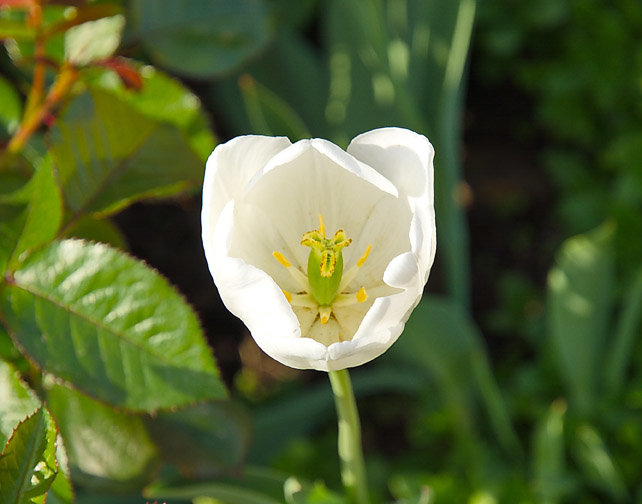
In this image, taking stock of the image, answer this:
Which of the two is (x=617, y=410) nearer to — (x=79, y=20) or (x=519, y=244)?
(x=519, y=244)

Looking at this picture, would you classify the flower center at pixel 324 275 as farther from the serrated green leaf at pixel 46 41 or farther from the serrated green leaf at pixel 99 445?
the serrated green leaf at pixel 46 41

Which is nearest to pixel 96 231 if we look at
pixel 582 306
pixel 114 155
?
pixel 114 155

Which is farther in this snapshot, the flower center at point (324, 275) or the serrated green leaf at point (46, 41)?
the serrated green leaf at point (46, 41)

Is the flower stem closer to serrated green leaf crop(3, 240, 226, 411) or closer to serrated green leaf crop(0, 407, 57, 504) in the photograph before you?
serrated green leaf crop(3, 240, 226, 411)

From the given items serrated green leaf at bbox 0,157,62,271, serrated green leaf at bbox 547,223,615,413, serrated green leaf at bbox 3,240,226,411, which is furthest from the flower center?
serrated green leaf at bbox 547,223,615,413

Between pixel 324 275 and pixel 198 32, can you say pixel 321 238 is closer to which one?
pixel 324 275

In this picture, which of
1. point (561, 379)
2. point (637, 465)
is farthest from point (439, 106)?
point (637, 465)

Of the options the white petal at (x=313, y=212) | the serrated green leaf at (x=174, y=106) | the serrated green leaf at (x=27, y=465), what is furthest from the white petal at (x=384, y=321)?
the serrated green leaf at (x=174, y=106)
